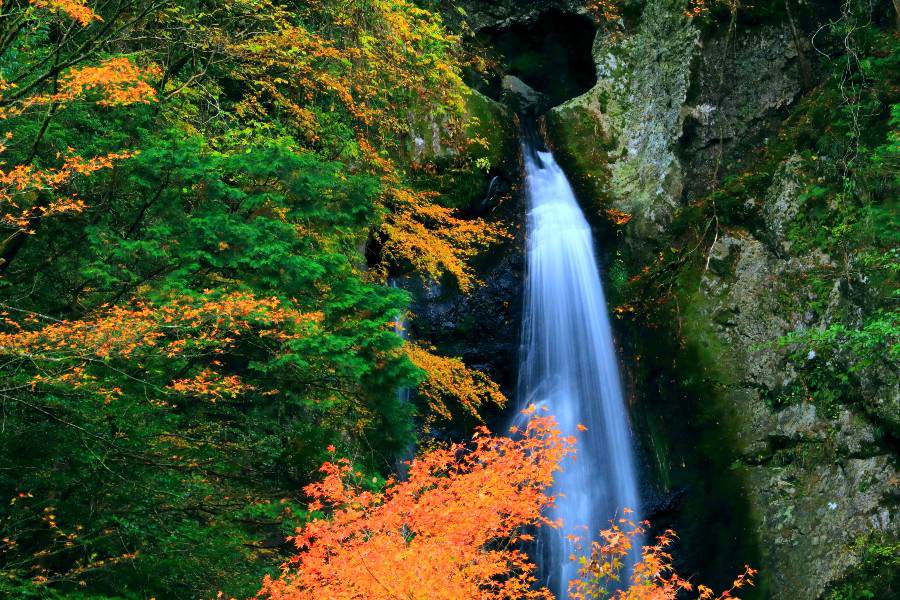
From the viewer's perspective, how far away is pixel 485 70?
17.4 meters

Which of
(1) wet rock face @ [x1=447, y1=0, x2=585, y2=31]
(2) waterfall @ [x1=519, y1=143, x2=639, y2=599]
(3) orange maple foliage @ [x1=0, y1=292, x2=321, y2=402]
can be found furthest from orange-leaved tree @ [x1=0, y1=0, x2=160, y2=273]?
(1) wet rock face @ [x1=447, y1=0, x2=585, y2=31]

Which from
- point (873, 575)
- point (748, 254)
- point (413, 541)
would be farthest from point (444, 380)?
point (873, 575)

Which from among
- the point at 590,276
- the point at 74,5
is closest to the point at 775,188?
the point at 590,276

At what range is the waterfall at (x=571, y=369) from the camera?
1195 cm

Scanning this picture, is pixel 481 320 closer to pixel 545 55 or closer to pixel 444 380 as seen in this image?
pixel 444 380

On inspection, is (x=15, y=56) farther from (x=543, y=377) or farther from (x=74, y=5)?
(x=543, y=377)

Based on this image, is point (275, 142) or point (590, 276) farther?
point (590, 276)

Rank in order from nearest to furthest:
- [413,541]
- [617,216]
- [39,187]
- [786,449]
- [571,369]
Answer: [39,187]
[413,541]
[786,449]
[571,369]
[617,216]

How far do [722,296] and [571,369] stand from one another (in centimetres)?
306

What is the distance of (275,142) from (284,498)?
413 cm

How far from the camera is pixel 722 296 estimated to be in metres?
12.0

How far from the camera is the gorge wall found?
387 inches

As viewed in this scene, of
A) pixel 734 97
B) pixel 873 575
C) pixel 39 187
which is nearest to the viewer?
pixel 39 187

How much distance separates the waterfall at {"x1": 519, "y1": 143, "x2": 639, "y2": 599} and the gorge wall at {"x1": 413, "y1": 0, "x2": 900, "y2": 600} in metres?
0.38
